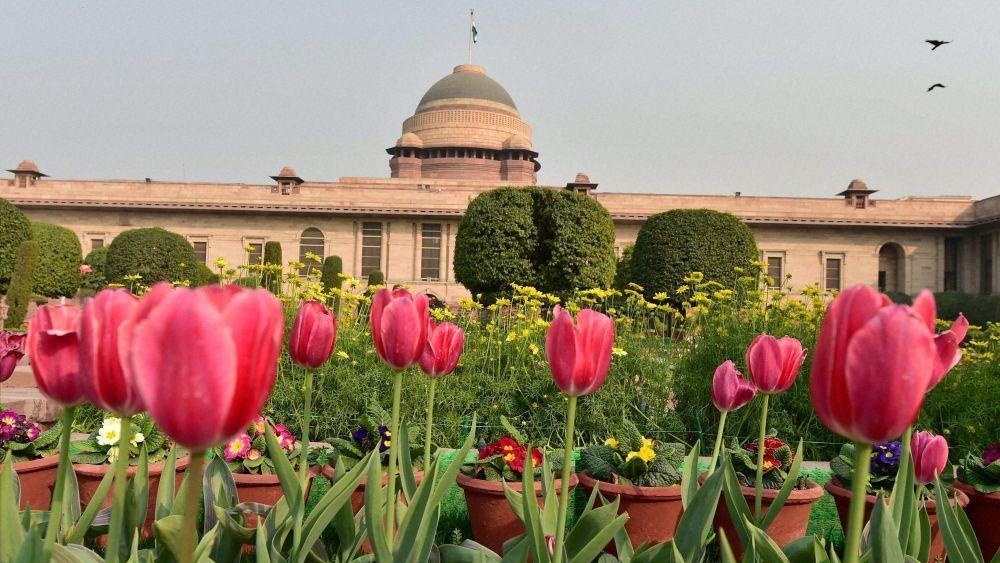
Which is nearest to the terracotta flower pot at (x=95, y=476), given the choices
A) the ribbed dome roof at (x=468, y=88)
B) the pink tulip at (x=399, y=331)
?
the pink tulip at (x=399, y=331)

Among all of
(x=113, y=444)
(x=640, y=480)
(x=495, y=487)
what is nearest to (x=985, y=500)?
(x=640, y=480)

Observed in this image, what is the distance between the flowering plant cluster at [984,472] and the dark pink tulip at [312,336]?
7.56 feet

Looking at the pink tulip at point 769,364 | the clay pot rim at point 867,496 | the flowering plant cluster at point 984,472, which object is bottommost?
the clay pot rim at point 867,496

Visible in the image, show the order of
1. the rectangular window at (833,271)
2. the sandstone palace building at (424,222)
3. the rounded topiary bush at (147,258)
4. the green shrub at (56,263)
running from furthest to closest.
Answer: the rectangular window at (833,271) < the sandstone palace building at (424,222) < the green shrub at (56,263) < the rounded topiary bush at (147,258)

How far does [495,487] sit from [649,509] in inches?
21.1

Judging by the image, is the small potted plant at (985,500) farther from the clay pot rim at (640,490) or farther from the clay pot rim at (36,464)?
the clay pot rim at (36,464)

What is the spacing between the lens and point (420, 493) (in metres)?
1.28

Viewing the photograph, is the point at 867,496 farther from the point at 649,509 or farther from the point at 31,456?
the point at 31,456

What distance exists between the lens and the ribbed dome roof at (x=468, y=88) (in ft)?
140

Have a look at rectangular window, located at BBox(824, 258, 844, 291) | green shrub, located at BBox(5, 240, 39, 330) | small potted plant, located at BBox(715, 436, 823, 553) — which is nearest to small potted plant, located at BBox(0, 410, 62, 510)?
small potted plant, located at BBox(715, 436, 823, 553)

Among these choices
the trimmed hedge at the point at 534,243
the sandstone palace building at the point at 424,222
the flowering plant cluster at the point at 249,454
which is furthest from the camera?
the sandstone palace building at the point at 424,222

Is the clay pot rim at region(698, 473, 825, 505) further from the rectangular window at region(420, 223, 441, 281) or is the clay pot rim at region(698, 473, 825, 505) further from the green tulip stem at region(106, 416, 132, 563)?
the rectangular window at region(420, 223, 441, 281)

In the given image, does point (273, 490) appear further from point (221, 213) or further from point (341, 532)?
point (221, 213)

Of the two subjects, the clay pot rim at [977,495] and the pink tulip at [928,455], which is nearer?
the pink tulip at [928,455]
